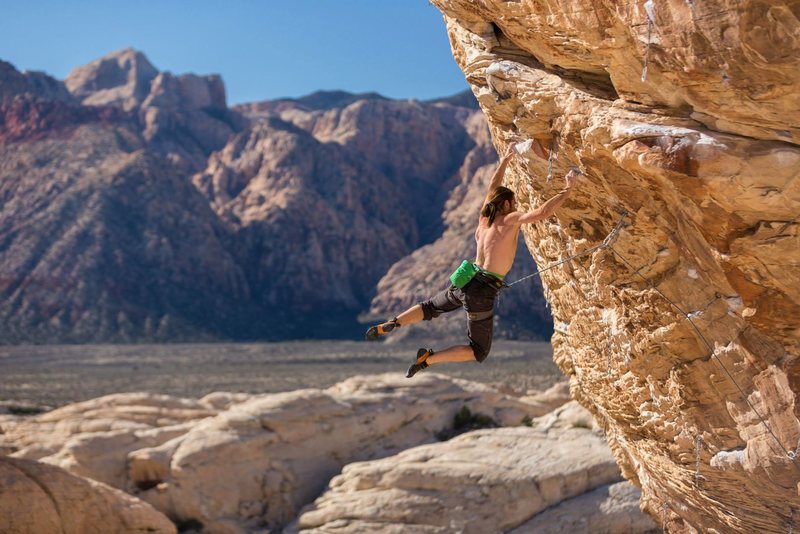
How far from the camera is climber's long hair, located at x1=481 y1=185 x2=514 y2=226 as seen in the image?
7.56 metres

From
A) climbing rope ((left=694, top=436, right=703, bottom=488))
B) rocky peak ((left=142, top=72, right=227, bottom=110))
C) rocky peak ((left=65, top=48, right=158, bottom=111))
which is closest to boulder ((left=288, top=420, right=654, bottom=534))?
climbing rope ((left=694, top=436, right=703, bottom=488))

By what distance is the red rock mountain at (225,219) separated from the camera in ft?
244

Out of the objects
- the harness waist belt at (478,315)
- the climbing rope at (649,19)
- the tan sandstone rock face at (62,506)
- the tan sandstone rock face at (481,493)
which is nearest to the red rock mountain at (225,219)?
the tan sandstone rock face at (481,493)

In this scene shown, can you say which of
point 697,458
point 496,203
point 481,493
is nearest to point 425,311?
point 496,203

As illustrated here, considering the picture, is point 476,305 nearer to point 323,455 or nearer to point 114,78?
point 323,455

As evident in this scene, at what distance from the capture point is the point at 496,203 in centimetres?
756

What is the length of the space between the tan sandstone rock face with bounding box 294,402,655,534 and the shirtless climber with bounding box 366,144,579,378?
24.7 feet

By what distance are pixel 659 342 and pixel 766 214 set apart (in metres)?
2.18

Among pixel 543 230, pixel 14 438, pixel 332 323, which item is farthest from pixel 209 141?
pixel 543 230

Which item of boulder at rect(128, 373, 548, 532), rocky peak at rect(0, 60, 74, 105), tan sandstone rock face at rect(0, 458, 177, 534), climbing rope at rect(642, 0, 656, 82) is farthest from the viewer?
rocky peak at rect(0, 60, 74, 105)

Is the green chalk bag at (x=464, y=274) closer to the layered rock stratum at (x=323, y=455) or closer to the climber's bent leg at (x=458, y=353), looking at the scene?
the climber's bent leg at (x=458, y=353)

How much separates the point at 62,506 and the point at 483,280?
9071mm

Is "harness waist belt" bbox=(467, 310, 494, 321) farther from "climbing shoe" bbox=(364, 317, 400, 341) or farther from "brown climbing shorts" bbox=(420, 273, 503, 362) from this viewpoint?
"climbing shoe" bbox=(364, 317, 400, 341)

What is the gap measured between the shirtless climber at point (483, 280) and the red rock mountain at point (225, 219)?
66308mm
